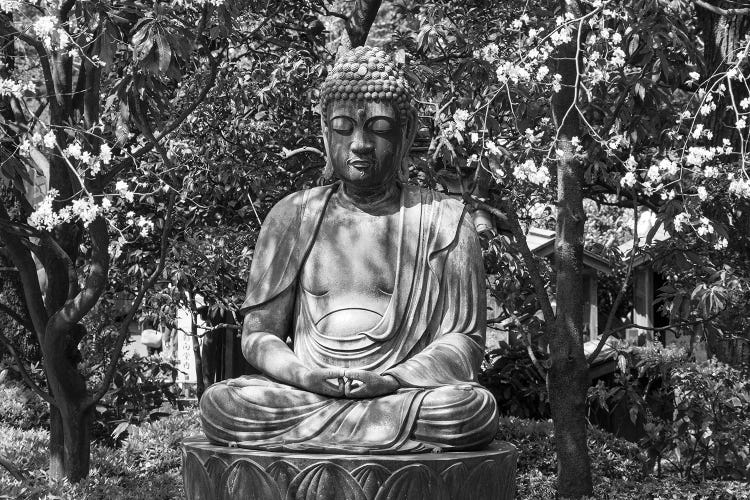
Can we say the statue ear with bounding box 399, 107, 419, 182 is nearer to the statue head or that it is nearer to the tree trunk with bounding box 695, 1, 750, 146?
the statue head

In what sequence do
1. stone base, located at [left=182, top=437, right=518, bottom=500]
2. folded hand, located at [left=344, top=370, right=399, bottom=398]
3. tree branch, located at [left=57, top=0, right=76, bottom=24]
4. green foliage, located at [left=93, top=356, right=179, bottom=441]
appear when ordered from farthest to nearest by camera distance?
1. green foliage, located at [left=93, top=356, right=179, bottom=441]
2. tree branch, located at [left=57, top=0, right=76, bottom=24]
3. folded hand, located at [left=344, top=370, right=399, bottom=398]
4. stone base, located at [left=182, top=437, right=518, bottom=500]

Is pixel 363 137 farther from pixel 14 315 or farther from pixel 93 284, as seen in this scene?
pixel 14 315

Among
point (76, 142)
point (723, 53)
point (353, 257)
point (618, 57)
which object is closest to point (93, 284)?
point (76, 142)

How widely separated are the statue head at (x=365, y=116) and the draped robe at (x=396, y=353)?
29cm

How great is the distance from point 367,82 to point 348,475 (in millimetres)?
2065

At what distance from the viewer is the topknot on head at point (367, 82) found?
18.2ft

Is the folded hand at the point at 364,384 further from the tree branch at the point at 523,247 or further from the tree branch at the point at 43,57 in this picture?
the tree branch at the point at 523,247

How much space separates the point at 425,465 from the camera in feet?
15.0

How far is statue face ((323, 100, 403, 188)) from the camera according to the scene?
5543mm

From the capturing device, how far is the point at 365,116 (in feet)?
18.2

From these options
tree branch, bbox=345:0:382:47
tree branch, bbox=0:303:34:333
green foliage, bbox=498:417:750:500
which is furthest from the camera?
tree branch, bbox=345:0:382:47

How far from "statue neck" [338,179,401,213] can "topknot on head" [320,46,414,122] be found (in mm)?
388

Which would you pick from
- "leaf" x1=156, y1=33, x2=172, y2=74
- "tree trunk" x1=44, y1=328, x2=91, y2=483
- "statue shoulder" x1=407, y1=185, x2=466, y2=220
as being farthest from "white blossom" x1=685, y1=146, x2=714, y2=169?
"tree trunk" x1=44, y1=328, x2=91, y2=483

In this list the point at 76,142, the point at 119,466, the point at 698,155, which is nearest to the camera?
the point at 76,142
